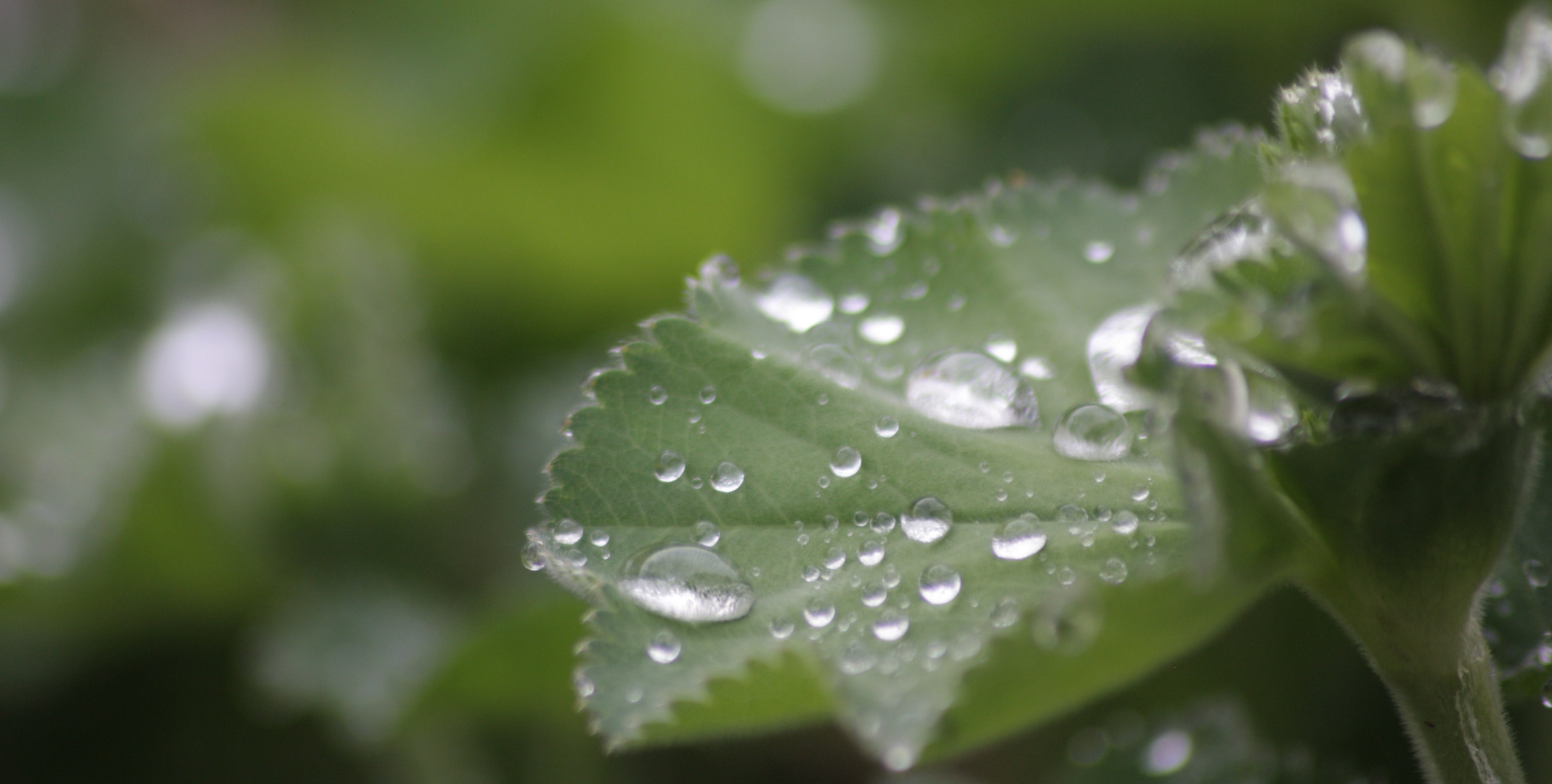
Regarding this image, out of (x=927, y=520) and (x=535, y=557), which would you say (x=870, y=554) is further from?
(x=535, y=557)

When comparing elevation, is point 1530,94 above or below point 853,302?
below

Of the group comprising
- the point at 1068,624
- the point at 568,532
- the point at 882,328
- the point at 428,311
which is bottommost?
the point at 1068,624

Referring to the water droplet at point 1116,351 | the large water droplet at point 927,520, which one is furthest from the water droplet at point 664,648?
the water droplet at point 1116,351

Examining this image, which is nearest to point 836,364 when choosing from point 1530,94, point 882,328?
point 882,328

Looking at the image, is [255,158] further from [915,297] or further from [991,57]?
[915,297]

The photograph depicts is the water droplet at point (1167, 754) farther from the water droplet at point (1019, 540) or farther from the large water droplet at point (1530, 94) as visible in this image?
the large water droplet at point (1530, 94)

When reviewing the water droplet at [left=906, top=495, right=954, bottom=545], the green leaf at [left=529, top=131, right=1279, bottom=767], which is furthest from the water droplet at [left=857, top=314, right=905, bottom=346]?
the water droplet at [left=906, top=495, right=954, bottom=545]
